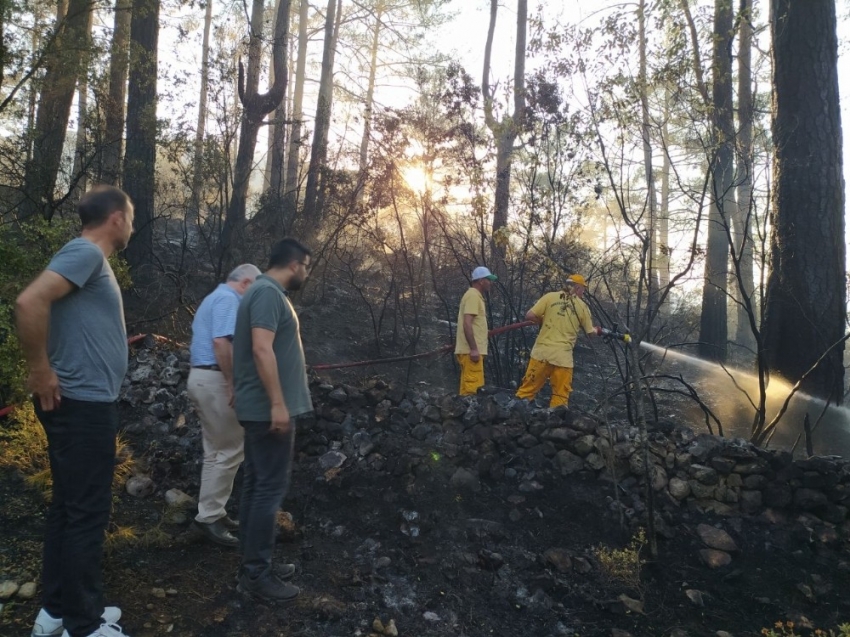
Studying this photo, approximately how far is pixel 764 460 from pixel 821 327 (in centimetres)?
252

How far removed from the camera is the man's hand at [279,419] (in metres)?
2.98

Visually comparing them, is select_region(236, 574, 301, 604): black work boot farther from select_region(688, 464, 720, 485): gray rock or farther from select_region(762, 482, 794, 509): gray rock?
select_region(762, 482, 794, 509): gray rock

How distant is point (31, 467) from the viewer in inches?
176

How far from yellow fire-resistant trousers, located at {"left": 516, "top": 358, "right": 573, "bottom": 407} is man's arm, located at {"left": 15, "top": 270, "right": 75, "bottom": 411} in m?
4.84

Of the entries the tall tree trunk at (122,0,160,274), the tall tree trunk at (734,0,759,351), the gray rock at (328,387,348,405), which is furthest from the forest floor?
the tall tree trunk at (122,0,160,274)

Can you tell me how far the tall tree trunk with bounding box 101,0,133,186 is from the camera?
942 centimetres

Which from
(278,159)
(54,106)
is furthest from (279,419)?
(278,159)

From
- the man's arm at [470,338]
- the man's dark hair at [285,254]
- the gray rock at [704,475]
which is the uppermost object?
the man's dark hair at [285,254]

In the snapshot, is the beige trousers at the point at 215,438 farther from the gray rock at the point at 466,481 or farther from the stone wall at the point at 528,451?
the gray rock at the point at 466,481

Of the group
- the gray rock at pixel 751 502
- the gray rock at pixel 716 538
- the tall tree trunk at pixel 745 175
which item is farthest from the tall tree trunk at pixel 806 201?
the gray rock at pixel 716 538

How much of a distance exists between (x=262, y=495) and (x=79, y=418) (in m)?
0.95

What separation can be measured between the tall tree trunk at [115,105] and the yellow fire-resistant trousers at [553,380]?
6.63 metres

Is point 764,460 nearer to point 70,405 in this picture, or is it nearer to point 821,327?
point 821,327

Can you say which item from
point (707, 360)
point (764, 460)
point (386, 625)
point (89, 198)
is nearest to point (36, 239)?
point (89, 198)
